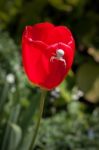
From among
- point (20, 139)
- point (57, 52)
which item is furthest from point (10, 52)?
point (57, 52)

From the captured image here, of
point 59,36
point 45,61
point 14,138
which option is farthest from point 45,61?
point 14,138

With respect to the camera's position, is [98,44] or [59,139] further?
[98,44]

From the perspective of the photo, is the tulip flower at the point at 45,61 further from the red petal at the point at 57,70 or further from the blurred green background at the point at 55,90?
the blurred green background at the point at 55,90

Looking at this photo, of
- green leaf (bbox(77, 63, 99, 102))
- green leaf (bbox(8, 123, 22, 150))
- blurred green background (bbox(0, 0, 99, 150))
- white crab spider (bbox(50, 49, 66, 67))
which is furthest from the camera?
Answer: green leaf (bbox(77, 63, 99, 102))

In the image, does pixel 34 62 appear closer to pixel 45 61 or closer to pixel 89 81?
pixel 45 61

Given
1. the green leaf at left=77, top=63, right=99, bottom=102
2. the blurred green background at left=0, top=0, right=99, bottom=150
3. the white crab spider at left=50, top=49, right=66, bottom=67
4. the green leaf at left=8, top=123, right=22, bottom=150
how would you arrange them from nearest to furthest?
the white crab spider at left=50, top=49, right=66, bottom=67 → the green leaf at left=8, top=123, right=22, bottom=150 → the blurred green background at left=0, top=0, right=99, bottom=150 → the green leaf at left=77, top=63, right=99, bottom=102

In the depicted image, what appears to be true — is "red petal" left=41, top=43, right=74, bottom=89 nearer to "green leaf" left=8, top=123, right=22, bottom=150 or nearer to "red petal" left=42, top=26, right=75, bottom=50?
"red petal" left=42, top=26, right=75, bottom=50

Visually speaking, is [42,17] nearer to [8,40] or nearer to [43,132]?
[8,40]

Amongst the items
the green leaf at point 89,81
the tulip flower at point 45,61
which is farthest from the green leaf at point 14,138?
the green leaf at point 89,81

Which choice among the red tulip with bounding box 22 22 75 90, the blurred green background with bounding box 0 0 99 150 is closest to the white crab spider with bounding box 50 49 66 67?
the red tulip with bounding box 22 22 75 90
